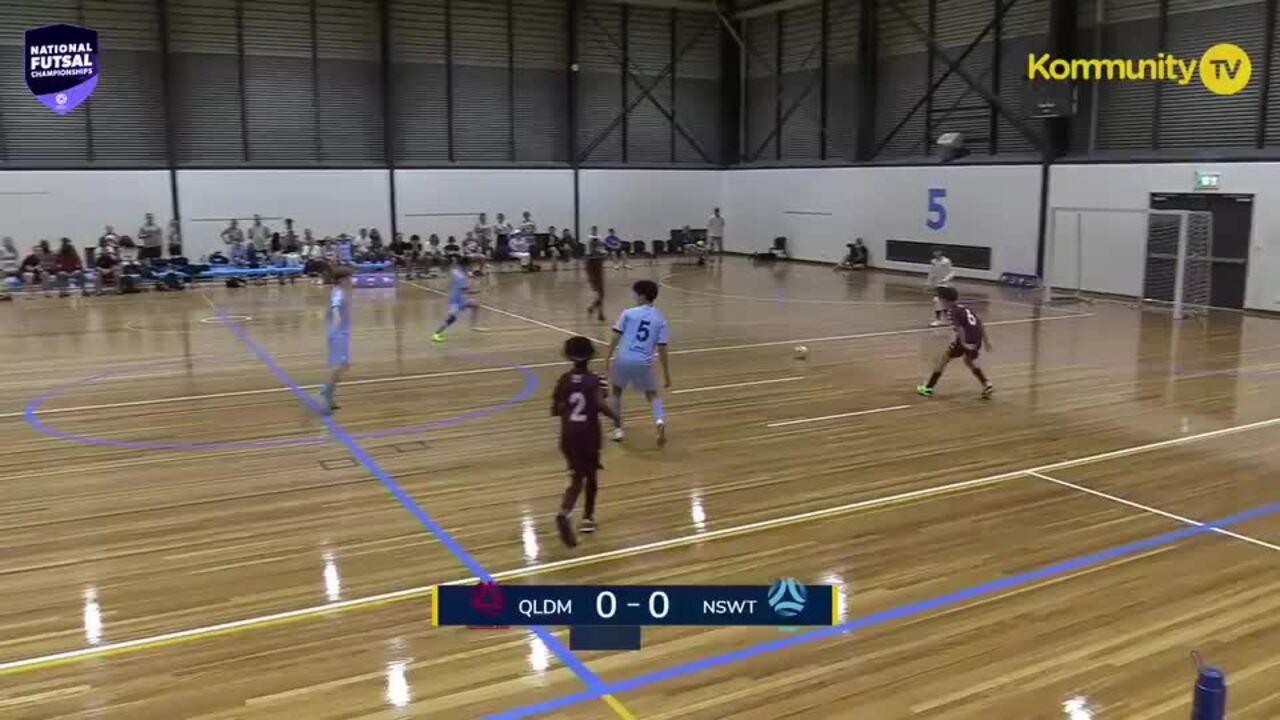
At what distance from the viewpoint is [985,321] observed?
64.4ft

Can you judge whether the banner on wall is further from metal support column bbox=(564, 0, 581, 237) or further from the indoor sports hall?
metal support column bbox=(564, 0, 581, 237)

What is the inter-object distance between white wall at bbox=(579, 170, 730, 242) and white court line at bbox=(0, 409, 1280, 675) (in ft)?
85.0

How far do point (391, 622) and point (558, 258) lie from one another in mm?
27291

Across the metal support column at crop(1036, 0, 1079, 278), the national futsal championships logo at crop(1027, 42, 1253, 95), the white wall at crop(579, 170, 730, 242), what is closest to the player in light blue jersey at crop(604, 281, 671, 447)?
the metal support column at crop(1036, 0, 1079, 278)

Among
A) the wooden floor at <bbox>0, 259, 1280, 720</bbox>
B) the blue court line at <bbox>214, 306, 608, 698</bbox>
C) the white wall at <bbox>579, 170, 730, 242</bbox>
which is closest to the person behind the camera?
the wooden floor at <bbox>0, 259, 1280, 720</bbox>

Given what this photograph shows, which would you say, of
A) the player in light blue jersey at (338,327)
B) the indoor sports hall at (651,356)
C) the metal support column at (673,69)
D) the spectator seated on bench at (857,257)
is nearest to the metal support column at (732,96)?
the indoor sports hall at (651,356)

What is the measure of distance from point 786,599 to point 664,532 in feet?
14.7

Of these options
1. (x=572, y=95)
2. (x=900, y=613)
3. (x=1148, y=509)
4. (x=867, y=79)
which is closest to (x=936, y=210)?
(x=867, y=79)

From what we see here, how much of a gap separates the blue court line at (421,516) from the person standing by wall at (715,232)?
21896mm

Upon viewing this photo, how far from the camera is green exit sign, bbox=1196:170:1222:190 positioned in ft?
70.4

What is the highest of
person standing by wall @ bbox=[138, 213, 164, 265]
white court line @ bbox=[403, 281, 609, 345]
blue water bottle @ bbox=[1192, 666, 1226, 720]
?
person standing by wall @ bbox=[138, 213, 164, 265]

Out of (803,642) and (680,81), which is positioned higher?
(680,81)

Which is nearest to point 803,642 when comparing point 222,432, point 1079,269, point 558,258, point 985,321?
point 222,432

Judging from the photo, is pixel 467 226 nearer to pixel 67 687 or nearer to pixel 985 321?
pixel 985 321
